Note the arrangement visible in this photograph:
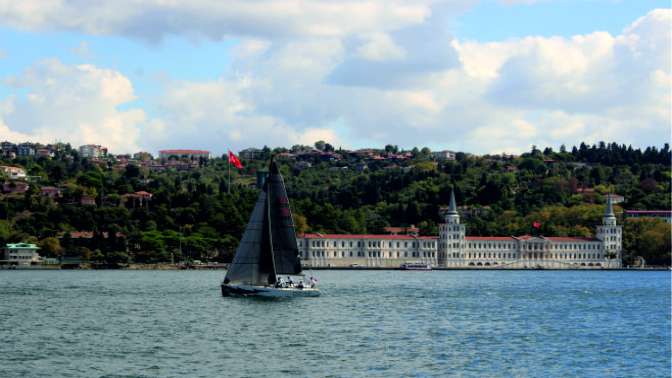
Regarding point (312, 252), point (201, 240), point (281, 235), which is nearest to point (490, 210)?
point (312, 252)

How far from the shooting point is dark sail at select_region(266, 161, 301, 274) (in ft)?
215

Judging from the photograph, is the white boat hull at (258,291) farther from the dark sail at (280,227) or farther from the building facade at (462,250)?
the building facade at (462,250)

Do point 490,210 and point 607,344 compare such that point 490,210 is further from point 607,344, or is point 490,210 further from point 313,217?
point 607,344

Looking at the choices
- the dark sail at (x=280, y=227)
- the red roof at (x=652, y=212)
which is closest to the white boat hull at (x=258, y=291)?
the dark sail at (x=280, y=227)

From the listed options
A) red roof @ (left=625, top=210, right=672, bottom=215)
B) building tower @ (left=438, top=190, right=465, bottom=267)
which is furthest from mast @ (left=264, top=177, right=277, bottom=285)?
red roof @ (left=625, top=210, right=672, bottom=215)

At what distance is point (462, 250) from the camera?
542 feet

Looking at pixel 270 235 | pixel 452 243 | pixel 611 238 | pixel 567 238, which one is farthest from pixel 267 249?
pixel 611 238

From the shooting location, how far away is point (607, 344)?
4706 centimetres

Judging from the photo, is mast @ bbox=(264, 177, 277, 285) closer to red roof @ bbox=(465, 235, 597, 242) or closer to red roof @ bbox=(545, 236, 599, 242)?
red roof @ bbox=(465, 235, 597, 242)

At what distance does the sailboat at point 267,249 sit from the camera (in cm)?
6494

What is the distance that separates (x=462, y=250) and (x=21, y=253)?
60892 millimetres

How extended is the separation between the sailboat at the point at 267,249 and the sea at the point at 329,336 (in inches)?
43.3

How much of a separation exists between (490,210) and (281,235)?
438 feet

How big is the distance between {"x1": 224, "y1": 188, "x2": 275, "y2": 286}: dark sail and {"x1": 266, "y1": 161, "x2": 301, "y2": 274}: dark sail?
0.46 meters
